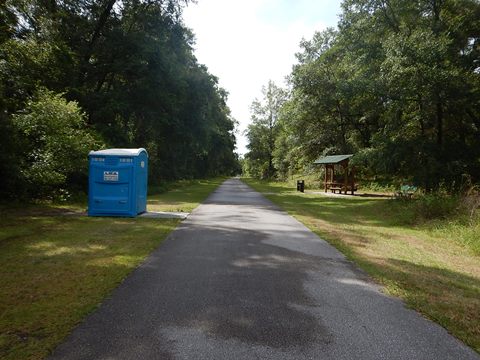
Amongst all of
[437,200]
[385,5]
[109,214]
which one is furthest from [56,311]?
[385,5]

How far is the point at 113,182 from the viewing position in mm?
11336

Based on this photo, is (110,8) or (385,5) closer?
(385,5)

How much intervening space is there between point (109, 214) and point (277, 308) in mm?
8653

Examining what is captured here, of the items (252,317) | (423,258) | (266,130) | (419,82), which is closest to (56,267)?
(252,317)

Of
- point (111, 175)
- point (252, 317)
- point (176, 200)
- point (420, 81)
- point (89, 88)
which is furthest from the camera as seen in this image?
point (89, 88)

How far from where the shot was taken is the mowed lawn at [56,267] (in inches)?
136

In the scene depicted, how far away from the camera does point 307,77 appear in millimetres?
34375

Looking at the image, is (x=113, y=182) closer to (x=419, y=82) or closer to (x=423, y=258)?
(x=423, y=258)

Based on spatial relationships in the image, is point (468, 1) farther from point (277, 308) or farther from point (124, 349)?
point (124, 349)

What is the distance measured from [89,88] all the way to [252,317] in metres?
23.2

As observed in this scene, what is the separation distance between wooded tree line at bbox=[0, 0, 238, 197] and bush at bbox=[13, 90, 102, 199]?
0.04 m

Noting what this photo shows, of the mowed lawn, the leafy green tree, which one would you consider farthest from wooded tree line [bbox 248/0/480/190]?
the mowed lawn

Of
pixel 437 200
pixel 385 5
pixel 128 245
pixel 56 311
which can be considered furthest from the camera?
pixel 385 5

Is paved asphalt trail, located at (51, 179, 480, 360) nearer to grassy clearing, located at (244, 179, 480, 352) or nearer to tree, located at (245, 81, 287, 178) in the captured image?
grassy clearing, located at (244, 179, 480, 352)
